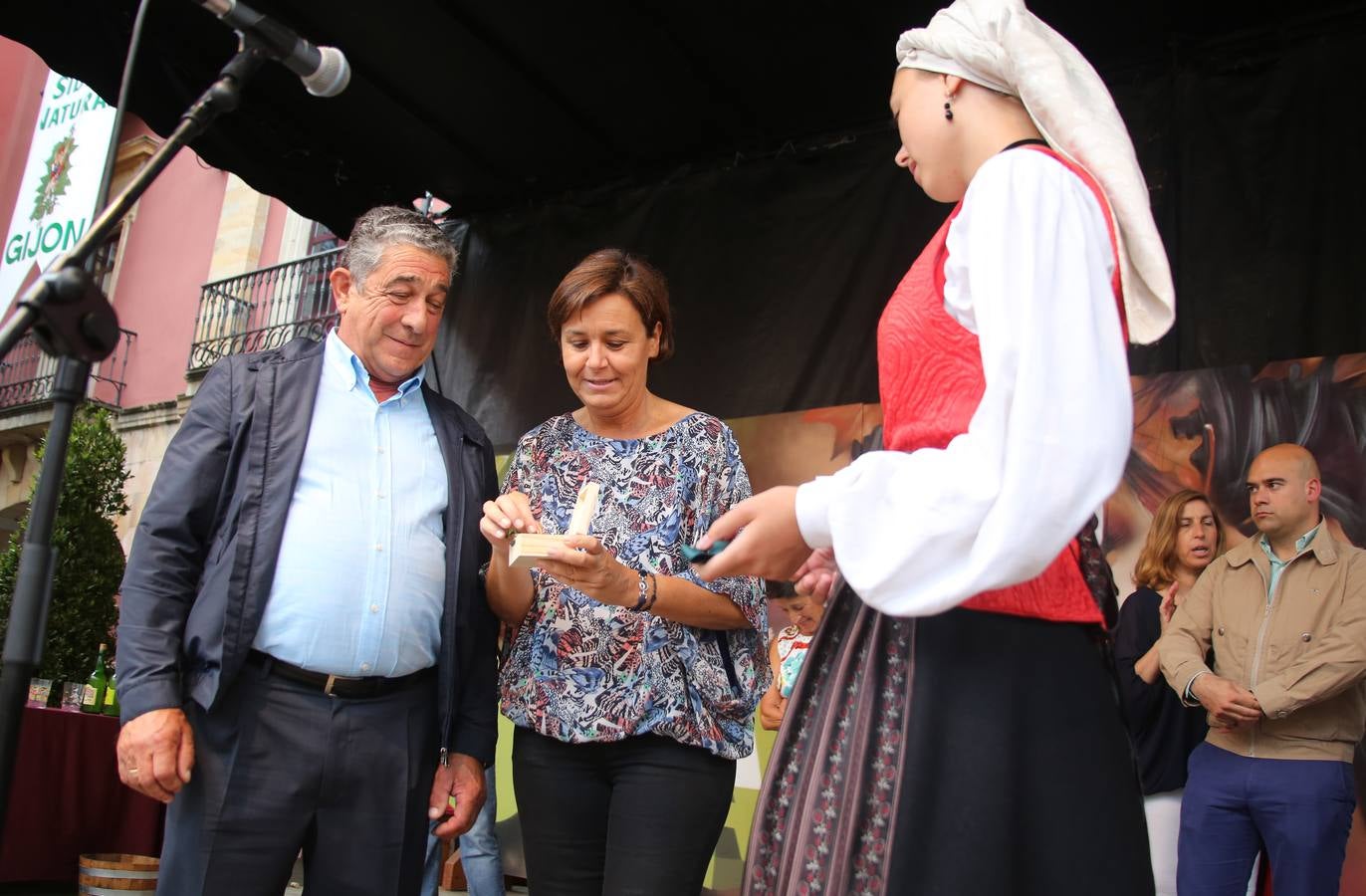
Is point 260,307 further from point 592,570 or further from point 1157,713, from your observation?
point 592,570

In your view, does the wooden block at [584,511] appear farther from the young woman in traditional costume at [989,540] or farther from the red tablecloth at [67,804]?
the red tablecloth at [67,804]

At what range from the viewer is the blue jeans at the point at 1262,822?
137 inches

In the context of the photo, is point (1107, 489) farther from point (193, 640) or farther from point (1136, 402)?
point (1136, 402)

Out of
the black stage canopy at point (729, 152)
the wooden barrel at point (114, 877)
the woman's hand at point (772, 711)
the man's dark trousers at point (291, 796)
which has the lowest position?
the wooden barrel at point (114, 877)

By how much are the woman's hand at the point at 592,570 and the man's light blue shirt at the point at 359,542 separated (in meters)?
0.44

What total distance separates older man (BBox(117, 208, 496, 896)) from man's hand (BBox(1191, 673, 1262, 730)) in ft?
8.89

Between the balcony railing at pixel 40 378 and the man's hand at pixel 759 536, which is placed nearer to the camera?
the man's hand at pixel 759 536

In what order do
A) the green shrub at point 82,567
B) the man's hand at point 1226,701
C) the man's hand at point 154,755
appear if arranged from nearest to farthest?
the man's hand at point 154,755 < the man's hand at point 1226,701 < the green shrub at point 82,567

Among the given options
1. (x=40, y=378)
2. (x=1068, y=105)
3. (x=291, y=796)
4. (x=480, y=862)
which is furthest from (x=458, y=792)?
(x=40, y=378)

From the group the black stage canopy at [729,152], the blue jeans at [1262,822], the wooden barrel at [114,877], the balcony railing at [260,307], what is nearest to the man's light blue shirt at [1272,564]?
the blue jeans at [1262,822]

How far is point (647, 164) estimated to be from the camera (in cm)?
493

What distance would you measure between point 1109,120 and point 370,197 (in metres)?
4.35

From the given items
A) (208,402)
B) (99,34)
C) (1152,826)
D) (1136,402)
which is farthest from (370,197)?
(1152,826)

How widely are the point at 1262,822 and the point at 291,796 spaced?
3243mm
